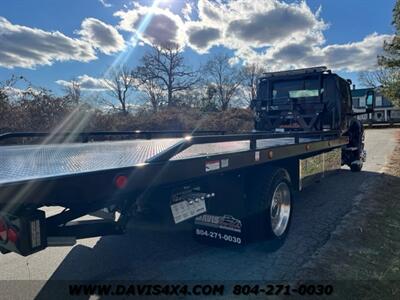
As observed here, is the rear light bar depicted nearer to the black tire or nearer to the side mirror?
the black tire

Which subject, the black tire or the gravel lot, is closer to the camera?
the gravel lot

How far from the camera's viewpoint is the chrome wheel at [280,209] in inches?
164

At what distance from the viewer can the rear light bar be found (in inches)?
80.5

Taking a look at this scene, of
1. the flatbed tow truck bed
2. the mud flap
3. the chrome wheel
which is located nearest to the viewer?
the flatbed tow truck bed

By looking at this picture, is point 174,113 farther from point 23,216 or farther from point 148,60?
point 23,216

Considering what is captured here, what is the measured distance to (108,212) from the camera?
298 cm

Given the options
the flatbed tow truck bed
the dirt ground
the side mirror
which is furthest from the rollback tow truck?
the side mirror

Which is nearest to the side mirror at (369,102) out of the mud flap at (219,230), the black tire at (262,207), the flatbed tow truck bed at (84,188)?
the black tire at (262,207)

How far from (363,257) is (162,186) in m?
2.73

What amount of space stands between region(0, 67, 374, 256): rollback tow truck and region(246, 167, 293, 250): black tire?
0.04 ft

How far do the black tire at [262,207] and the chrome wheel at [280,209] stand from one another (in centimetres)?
17

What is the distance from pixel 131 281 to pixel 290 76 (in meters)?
6.62

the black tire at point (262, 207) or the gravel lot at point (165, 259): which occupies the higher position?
the black tire at point (262, 207)

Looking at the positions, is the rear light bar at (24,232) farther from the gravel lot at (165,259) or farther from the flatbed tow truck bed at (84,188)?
the gravel lot at (165,259)
